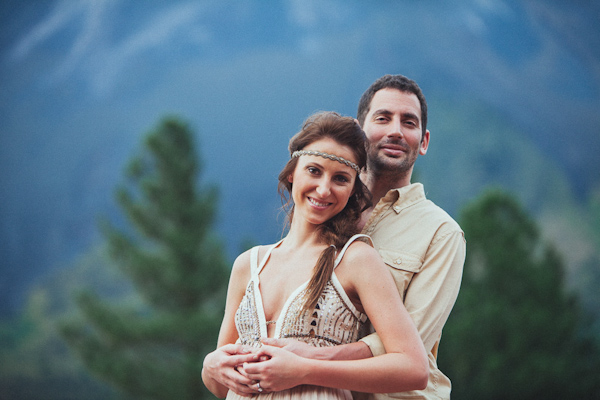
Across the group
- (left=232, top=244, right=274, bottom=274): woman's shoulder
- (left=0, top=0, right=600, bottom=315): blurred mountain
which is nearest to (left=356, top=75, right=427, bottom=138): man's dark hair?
(left=232, top=244, right=274, bottom=274): woman's shoulder

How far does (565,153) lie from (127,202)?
34.1 ft

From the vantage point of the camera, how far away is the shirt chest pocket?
2219 mm

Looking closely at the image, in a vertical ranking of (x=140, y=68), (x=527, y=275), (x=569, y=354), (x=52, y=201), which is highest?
(x=140, y=68)

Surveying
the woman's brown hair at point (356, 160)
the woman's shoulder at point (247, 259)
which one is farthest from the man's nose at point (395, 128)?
the woman's shoulder at point (247, 259)

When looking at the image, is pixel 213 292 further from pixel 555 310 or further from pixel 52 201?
pixel 52 201

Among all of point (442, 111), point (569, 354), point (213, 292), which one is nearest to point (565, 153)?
point (442, 111)

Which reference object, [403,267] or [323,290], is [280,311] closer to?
[323,290]

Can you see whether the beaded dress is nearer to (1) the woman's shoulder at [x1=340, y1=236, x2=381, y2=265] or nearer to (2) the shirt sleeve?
(1) the woman's shoulder at [x1=340, y1=236, x2=381, y2=265]

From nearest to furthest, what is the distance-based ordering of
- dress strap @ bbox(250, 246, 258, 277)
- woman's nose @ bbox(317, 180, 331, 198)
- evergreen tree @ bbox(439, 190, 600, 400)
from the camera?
woman's nose @ bbox(317, 180, 331, 198)
dress strap @ bbox(250, 246, 258, 277)
evergreen tree @ bbox(439, 190, 600, 400)

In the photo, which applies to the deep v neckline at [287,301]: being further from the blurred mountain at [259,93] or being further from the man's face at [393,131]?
the blurred mountain at [259,93]

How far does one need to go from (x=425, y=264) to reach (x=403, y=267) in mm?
88

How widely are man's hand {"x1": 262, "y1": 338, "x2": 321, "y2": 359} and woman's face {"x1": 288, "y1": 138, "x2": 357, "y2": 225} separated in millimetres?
414

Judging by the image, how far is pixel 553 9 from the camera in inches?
603

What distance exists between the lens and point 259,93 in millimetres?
15422
